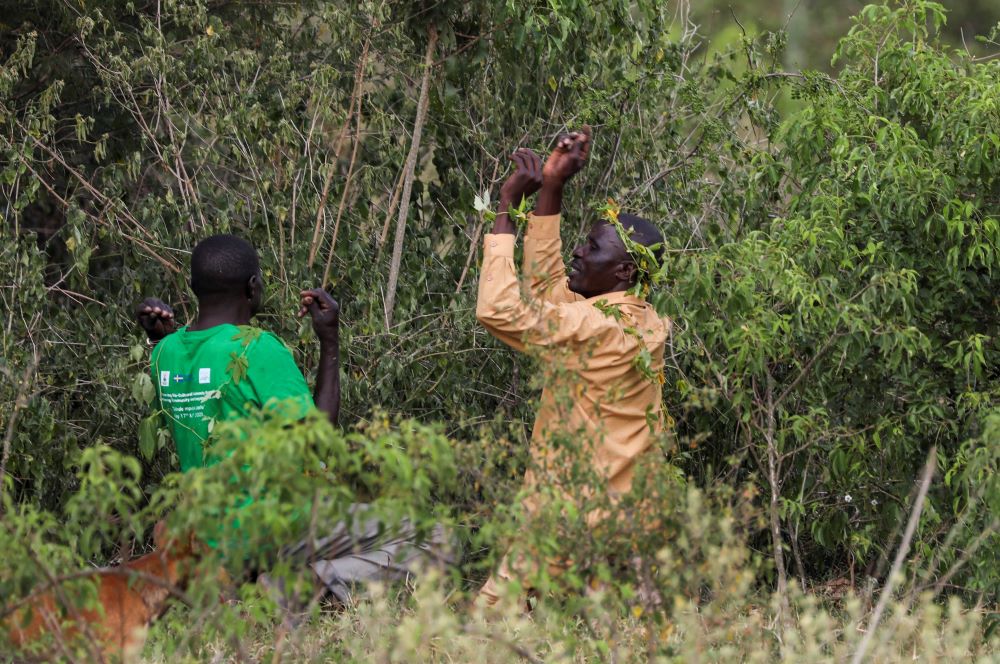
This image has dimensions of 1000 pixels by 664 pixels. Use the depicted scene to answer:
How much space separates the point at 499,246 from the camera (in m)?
4.54

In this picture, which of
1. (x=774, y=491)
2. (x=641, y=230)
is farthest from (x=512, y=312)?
(x=774, y=491)

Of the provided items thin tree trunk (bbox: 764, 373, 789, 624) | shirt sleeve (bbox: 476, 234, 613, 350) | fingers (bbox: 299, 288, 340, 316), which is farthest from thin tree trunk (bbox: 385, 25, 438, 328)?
thin tree trunk (bbox: 764, 373, 789, 624)

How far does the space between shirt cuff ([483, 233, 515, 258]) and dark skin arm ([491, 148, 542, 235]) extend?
0.04 m

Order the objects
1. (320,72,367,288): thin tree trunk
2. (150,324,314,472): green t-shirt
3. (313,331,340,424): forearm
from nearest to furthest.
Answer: (150,324,314,472): green t-shirt, (313,331,340,424): forearm, (320,72,367,288): thin tree trunk

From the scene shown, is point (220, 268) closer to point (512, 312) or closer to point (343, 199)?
point (512, 312)

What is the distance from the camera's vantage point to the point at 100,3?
615 centimetres

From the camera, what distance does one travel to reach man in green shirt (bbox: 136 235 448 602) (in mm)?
4395

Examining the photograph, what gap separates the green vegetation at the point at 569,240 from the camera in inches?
168

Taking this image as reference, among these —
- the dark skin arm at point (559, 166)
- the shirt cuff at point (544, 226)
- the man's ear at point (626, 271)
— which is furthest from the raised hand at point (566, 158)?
the man's ear at point (626, 271)

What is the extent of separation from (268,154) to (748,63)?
2.08 m

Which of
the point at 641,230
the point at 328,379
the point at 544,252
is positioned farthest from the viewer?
the point at 641,230

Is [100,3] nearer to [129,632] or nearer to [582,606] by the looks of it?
[129,632]

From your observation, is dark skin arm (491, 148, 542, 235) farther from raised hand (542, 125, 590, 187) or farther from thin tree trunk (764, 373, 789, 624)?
thin tree trunk (764, 373, 789, 624)

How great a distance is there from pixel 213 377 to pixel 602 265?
135 cm
